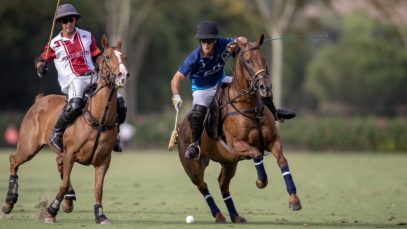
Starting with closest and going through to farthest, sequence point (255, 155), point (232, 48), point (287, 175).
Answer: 1. point (287, 175)
2. point (255, 155)
3. point (232, 48)

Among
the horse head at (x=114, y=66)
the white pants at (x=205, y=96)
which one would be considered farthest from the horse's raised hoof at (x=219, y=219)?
the horse head at (x=114, y=66)

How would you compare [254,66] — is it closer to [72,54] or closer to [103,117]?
[103,117]

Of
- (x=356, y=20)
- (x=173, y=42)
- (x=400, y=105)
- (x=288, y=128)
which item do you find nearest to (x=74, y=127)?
(x=288, y=128)

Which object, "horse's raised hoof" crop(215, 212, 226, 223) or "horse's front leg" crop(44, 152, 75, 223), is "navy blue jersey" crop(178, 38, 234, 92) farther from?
"horse's front leg" crop(44, 152, 75, 223)

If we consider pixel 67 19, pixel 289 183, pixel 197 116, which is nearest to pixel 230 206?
pixel 197 116

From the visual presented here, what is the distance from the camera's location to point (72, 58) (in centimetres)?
1377

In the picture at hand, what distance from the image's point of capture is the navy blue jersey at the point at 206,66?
1350 centimetres

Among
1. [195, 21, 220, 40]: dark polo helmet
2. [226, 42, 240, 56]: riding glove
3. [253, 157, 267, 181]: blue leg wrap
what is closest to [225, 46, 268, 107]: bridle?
[226, 42, 240, 56]: riding glove

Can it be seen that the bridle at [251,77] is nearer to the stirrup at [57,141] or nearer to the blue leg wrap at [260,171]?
the blue leg wrap at [260,171]

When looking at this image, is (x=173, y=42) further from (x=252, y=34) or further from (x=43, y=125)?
→ (x=43, y=125)

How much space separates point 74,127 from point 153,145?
3553 cm

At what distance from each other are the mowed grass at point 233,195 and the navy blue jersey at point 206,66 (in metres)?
1.90

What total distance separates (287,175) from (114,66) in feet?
8.27

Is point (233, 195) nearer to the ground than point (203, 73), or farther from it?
nearer to the ground
